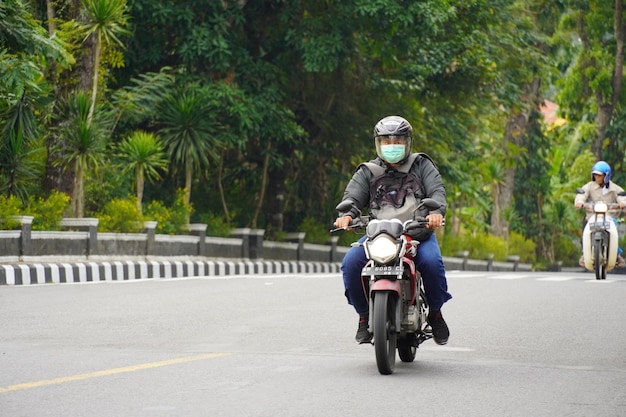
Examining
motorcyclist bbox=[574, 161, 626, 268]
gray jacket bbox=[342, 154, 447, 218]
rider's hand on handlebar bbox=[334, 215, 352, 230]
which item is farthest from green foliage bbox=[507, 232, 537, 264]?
rider's hand on handlebar bbox=[334, 215, 352, 230]

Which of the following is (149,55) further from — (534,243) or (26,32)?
(534,243)

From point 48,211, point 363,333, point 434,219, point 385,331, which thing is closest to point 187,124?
point 48,211

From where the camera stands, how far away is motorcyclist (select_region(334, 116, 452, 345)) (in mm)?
9242

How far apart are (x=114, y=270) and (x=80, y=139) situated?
297 centimetres

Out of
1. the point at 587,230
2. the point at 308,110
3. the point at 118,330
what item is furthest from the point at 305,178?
the point at 118,330

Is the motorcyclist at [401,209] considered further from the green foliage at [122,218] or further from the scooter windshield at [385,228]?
the green foliage at [122,218]

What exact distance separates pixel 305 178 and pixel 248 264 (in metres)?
6.96

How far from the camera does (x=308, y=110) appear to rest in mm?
33656

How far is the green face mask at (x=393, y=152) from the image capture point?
9406mm

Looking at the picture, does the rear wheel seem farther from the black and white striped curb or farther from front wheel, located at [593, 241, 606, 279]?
front wheel, located at [593, 241, 606, 279]

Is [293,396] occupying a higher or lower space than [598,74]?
lower

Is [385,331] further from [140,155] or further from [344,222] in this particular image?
[140,155]

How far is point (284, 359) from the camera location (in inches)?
375

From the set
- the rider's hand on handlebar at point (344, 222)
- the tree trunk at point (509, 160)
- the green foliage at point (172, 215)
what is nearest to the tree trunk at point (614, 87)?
the tree trunk at point (509, 160)
